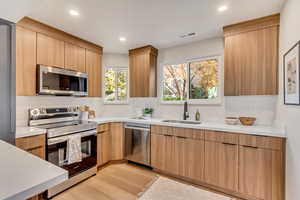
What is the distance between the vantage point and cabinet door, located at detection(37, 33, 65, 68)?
88.7 inches

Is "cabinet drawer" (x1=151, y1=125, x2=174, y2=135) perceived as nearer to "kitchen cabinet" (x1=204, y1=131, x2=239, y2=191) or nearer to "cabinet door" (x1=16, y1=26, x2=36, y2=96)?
"kitchen cabinet" (x1=204, y1=131, x2=239, y2=191)

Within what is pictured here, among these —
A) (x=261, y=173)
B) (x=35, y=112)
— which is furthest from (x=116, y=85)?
(x=261, y=173)

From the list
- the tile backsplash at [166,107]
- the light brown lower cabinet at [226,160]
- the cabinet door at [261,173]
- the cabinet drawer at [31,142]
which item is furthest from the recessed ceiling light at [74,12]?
the cabinet door at [261,173]

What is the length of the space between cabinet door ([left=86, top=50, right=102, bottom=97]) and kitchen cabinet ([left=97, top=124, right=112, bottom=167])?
80cm

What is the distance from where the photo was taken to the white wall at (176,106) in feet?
7.50

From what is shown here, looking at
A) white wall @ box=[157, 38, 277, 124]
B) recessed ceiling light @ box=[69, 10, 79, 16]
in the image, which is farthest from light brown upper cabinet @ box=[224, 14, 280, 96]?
recessed ceiling light @ box=[69, 10, 79, 16]

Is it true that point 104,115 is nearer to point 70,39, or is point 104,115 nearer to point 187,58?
point 70,39

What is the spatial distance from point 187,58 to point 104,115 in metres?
2.34

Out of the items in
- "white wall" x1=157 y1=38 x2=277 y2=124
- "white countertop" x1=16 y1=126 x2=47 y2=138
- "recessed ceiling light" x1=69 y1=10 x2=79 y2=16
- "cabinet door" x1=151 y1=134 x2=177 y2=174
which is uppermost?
"recessed ceiling light" x1=69 y1=10 x2=79 y2=16

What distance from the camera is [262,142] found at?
71.9 inches

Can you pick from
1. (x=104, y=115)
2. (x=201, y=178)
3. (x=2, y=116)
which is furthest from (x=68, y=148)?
(x=201, y=178)

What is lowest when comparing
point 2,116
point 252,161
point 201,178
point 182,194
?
point 182,194

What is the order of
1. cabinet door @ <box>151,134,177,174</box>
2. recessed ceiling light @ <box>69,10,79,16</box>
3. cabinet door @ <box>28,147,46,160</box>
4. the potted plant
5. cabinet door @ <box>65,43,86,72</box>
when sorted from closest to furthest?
cabinet door @ <box>28,147,46,160</box> → recessed ceiling light @ <box>69,10,79,16</box> → cabinet door @ <box>151,134,177,174</box> → cabinet door @ <box>65,43,86,72</box> → the potted plant

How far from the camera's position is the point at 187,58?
3.06 meters
